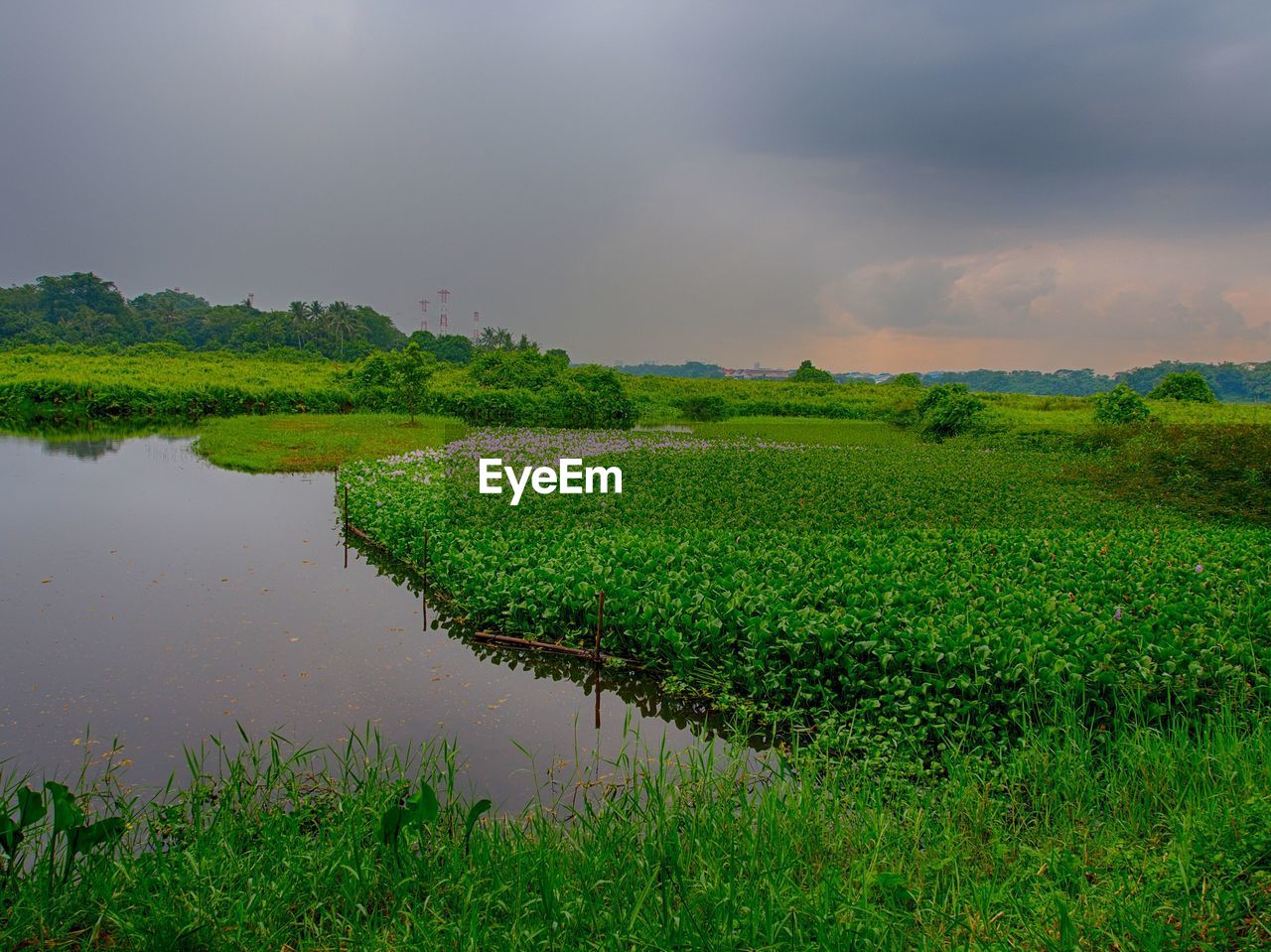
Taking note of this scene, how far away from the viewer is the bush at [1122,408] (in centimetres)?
2012

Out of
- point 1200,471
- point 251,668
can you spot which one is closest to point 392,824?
point 251,668

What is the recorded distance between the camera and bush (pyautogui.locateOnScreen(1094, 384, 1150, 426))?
792 inches

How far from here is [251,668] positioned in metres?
5.13

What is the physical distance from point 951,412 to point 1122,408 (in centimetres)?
477

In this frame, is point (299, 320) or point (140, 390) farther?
point (299, 320)

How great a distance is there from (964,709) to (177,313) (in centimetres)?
6768

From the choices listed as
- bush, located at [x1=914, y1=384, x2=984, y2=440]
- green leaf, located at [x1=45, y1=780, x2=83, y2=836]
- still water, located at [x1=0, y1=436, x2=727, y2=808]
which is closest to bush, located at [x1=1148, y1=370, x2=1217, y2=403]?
bush, located at [x1=914, y1=384, x2=984, y2=440]

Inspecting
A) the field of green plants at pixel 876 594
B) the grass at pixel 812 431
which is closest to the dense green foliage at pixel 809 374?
the grass at pixel 812 431

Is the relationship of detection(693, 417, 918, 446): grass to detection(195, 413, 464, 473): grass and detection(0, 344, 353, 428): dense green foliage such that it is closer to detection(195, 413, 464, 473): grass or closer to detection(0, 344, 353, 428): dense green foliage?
detection(195, 413, 464, 473): grass

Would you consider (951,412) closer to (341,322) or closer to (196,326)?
(341,322)

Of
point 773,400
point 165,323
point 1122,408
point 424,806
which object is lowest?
point 424,806

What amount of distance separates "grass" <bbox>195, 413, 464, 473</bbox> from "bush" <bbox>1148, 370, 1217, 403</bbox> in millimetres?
28535

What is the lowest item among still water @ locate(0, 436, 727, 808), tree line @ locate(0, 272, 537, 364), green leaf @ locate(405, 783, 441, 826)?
still water @ locate(0, 436, 727, 808)

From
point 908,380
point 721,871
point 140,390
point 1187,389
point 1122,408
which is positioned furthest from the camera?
point 908,380
